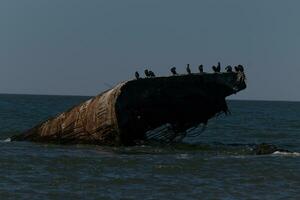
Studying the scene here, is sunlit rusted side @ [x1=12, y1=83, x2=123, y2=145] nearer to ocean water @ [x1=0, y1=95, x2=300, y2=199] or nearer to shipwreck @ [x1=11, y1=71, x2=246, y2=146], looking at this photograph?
shipwreck @ [x1=11, y1=71, x2=246, y2=146]

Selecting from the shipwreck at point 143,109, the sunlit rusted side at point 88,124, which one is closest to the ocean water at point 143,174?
the sunlit rusted side at point 88,124

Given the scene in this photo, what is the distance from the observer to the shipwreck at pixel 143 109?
91.6 ft

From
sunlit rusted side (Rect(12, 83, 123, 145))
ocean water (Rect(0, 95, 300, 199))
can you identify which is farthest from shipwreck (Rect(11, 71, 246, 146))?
Answer: ocean water (Rect(0, 95, 300, 199))

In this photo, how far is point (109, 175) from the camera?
18.9m

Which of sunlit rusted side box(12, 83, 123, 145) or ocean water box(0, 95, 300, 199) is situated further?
sunlit rusted side box(12, 83, 123, 145)

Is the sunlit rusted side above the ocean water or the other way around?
above

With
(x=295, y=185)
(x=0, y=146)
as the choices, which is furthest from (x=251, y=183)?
(x=0, y=146)

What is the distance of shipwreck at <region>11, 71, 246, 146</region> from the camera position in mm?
27906

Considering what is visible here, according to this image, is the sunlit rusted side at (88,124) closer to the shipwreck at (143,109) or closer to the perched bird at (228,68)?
the shipwreck at (143,109)

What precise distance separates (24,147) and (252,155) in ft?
29.2

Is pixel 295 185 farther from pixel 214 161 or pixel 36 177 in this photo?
pixel 36 177

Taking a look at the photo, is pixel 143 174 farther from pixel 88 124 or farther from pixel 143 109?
pixel 88 124

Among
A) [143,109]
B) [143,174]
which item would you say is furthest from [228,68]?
[143,174]

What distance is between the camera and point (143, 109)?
28.7 m
